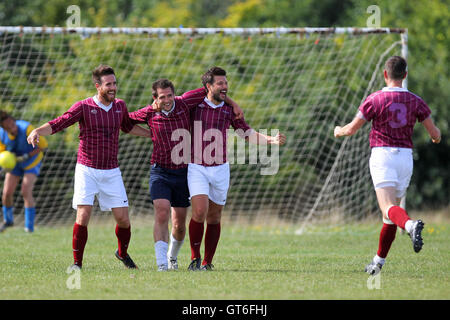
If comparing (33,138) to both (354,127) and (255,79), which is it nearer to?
(354,127)

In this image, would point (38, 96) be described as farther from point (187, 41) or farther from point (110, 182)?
point (110, 182)

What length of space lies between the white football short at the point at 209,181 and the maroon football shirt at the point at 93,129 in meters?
0.81

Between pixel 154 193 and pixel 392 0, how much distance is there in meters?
17.4

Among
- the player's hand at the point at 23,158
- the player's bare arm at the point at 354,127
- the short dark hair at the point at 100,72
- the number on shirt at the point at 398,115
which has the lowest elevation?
the player's bare arm at the point at 354,127

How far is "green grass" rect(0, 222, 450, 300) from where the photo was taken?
5664 millimetres

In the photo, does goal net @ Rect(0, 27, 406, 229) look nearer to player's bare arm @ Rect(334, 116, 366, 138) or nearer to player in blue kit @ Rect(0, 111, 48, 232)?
player in blue kit @ Rect(0, 111, 48, 232)

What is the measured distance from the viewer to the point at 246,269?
7441 mm

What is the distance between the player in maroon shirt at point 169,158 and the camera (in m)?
7.26

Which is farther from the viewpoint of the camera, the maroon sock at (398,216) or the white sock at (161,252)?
the white sock at (161,252)

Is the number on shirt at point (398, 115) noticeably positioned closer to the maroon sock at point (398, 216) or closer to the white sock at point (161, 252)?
the maroon sock at point (398, 216)

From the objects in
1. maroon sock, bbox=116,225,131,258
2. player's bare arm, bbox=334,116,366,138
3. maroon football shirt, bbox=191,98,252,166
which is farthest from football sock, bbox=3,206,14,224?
player's bare arm, bbox=334,116,366,138

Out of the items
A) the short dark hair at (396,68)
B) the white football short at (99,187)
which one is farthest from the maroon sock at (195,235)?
the short dark hair at (396,68)

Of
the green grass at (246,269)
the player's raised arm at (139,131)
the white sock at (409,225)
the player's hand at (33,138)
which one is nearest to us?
the green grass at (246,269)

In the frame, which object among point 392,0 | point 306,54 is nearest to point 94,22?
point 392,0
